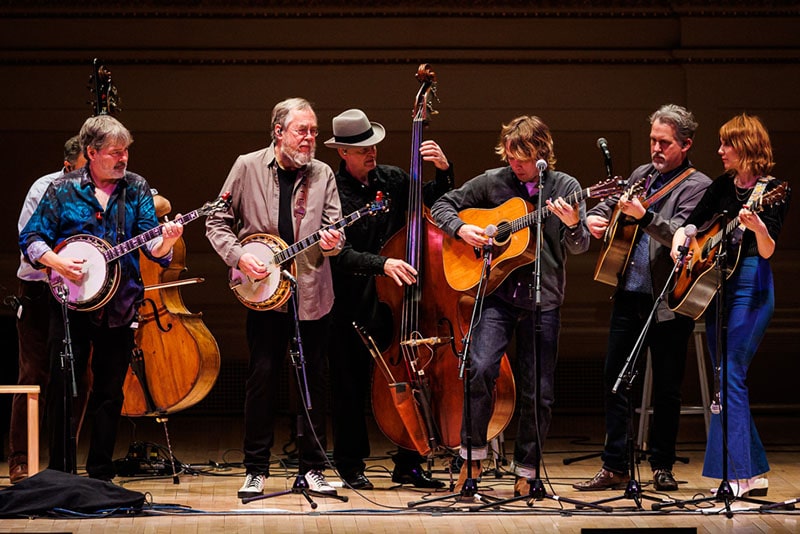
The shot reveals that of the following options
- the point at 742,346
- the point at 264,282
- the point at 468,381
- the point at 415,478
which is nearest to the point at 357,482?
the point at 415,478

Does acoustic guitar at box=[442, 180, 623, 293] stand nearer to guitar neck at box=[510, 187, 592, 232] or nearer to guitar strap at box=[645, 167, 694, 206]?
guitar neck at box=[510, 187, 592, 232]

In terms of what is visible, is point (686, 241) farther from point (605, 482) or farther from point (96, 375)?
point (96, 375)

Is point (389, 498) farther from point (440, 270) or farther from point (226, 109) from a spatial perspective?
point (226, 109)

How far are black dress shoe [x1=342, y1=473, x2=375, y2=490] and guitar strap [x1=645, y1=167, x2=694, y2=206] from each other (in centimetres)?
178

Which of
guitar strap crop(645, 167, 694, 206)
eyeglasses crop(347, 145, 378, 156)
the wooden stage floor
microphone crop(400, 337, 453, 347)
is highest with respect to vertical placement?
eyeglasses crop(347, 145, 378, 156)

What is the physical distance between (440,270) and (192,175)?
2987mm

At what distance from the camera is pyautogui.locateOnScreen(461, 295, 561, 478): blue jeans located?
528 cm

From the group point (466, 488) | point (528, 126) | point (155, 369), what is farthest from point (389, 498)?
point (528, 126)

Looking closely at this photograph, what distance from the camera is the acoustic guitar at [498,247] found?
17.1 feet

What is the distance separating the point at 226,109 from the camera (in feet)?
26.0

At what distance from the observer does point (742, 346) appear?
5.19 m

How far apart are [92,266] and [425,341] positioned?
145 cm

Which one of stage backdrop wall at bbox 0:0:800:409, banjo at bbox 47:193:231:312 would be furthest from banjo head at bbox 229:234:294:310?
stage backdrop wall at bbox 0:0:800:409

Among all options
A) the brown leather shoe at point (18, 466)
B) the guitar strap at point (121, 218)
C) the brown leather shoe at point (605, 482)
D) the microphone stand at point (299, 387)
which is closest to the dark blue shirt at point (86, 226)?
the guitar strap at point (121, 218)
